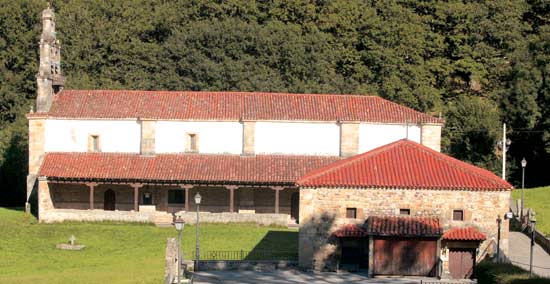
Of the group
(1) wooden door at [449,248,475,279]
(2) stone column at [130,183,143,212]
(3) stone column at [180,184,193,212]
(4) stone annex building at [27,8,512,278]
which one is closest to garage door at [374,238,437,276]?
(1) wooden door at [449,248,475,279]

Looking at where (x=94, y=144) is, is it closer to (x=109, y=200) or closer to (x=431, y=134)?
(x=109, y=200)

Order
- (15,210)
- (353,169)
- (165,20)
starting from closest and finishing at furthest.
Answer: (353,169) < (15,210) < (165,20)

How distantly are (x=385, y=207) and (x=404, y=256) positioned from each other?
2.20m

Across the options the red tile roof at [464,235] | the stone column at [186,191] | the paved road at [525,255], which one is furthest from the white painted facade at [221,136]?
the red tile roof at [464,235]

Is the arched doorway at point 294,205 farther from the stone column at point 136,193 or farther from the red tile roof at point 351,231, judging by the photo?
the red tile roof at point 351,231

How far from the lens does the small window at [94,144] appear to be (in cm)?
5741

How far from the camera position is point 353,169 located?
40438 millimetres

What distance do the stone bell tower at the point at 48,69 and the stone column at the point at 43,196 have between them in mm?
4852

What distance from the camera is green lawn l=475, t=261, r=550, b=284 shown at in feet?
87.2

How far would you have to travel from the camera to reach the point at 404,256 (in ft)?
126

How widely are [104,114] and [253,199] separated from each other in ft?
33.4

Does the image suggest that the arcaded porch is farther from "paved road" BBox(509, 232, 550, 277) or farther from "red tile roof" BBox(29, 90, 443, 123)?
"paved road" BBox(509, 232, 550, 277)

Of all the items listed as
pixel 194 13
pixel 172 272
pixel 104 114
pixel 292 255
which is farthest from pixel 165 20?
pixel 172 272

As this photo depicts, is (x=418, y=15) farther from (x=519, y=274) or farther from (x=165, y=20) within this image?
(x=519, y=274)
